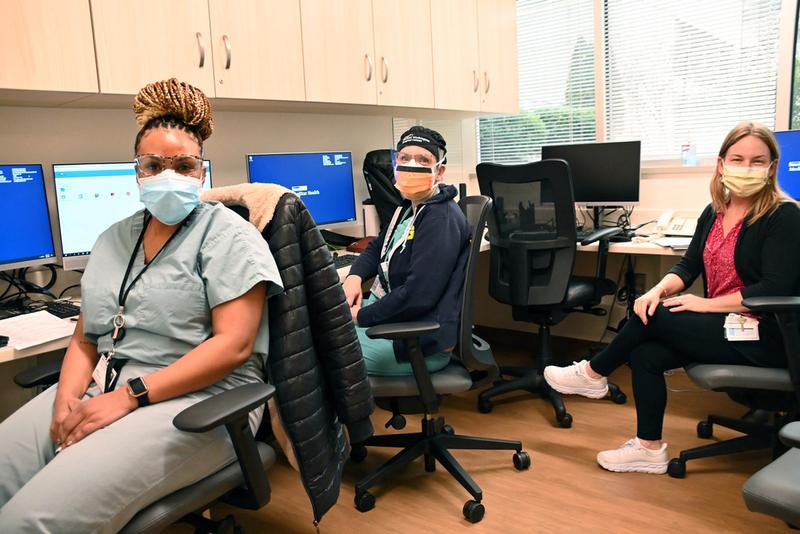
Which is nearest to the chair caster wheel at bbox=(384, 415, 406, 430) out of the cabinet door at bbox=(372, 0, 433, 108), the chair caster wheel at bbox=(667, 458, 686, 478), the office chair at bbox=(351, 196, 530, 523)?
the office chair at bbox=(351, 196, 530, 523)

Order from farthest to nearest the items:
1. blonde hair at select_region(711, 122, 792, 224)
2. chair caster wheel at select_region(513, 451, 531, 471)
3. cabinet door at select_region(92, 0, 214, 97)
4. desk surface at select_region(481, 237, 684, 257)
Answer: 1. desk surface at select_region(481, 237, 684, 257)
2. chair caster wheel at select_region(513, 451, 531, 471)
3. blonde hair at select_region(711, 122, 792, 224)
4. cabinet door at select_region(92, 0, 214, 97)

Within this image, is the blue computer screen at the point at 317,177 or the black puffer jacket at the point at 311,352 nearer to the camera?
the black puffer jacket at the point at 311,352

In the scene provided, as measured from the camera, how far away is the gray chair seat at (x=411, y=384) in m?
1.96

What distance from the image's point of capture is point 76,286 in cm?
239

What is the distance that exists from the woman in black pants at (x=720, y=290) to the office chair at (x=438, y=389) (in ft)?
1.50

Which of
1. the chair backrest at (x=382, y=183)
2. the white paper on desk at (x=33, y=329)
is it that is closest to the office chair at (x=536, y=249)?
the chair backrest at (x=382, y=183)

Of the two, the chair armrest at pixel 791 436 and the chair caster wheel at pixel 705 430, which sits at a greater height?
the chair armrest at pixel 791 436

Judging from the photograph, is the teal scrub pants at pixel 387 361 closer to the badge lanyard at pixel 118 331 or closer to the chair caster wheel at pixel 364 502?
the chair caster wheel at pixel 364 502

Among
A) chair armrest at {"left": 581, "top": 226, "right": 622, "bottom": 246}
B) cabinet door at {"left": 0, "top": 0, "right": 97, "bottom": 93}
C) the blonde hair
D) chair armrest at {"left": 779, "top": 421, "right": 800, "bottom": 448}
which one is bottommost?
chair armrest at {"left": 779, "top": 421, "right": 800, "bottom": 448}

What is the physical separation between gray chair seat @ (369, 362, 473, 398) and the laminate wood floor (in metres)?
0.44

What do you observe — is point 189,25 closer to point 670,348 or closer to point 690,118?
point 670,348

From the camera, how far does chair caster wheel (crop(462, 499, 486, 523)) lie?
6.70 feet

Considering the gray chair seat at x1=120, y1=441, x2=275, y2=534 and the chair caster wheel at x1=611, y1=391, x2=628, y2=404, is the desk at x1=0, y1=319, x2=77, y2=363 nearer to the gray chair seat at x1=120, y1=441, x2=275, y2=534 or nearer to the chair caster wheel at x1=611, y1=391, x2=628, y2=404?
the gray chair seat at x1=120, y1=441, x2=275, y2=534

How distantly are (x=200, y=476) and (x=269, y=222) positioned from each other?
574 mm
